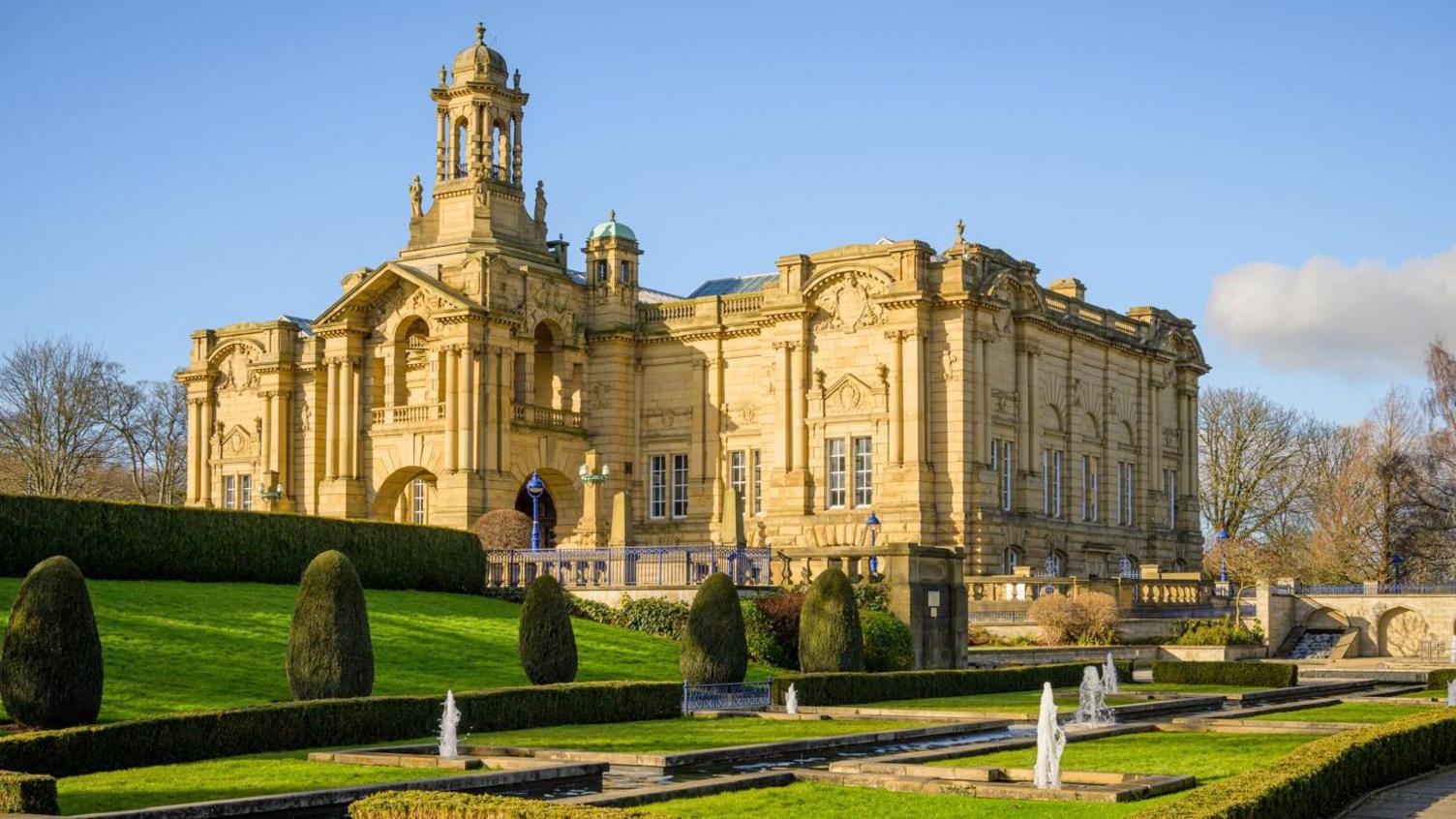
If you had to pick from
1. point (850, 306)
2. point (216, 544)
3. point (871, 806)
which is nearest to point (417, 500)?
point (850, 306)

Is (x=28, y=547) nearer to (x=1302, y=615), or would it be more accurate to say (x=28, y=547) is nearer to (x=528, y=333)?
(x=528, y=333)

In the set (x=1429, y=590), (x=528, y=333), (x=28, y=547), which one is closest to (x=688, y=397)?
(x=528, y=333)

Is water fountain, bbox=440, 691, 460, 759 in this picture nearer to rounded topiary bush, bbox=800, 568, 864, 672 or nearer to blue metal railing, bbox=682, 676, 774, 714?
blue metal railing, bbox=682, 676, 774, 714

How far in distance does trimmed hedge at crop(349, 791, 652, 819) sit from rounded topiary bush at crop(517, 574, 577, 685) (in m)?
14.6

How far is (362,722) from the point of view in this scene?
2580 centimetres

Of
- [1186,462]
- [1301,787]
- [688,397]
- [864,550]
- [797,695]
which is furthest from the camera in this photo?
[1186,462]

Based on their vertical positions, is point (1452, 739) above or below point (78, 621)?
below

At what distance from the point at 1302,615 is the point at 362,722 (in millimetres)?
43881

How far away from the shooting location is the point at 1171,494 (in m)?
73.2

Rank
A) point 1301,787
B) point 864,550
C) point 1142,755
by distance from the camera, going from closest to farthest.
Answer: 1. point 1301,787
2. point 1142,755
3. point 864,550

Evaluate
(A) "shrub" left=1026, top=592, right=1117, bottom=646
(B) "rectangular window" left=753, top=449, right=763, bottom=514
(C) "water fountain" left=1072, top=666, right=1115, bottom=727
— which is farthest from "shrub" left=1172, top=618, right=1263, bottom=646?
(C) "water fountain" left=1072, top=666, right=1115, bottom=727

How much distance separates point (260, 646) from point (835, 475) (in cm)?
A: 3036

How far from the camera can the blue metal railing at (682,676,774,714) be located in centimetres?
3313

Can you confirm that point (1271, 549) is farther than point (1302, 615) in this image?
Yes
